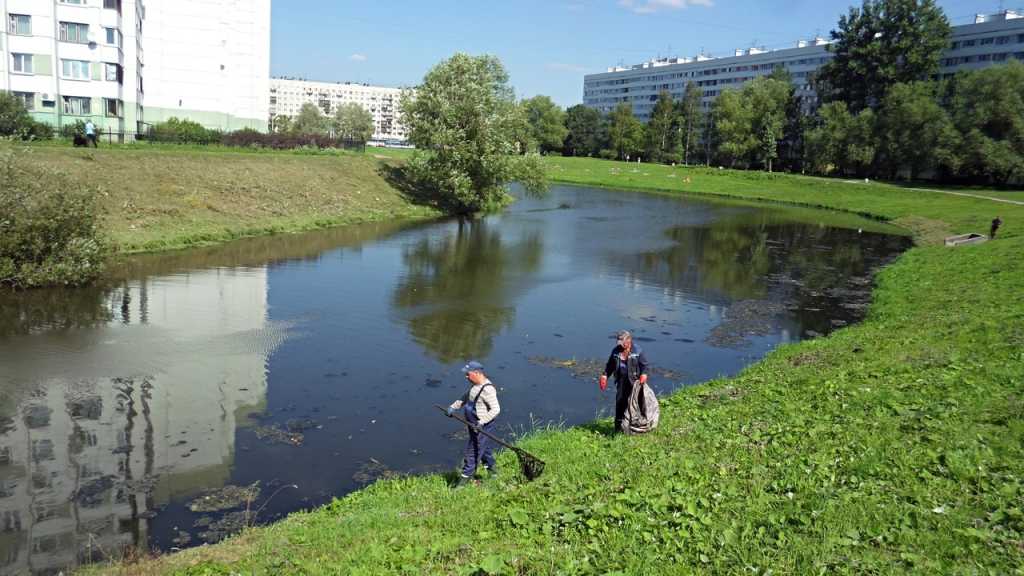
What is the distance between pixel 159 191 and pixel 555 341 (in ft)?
98.7

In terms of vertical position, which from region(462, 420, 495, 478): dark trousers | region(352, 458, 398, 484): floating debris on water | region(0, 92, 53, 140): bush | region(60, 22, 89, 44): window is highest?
region(60, 22, 89, 44): window

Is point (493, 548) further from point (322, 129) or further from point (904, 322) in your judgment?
point (322, 129)

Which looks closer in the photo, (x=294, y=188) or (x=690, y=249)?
(x=690, y=249)

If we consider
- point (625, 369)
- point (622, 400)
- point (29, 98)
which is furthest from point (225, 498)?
point (29, 98)

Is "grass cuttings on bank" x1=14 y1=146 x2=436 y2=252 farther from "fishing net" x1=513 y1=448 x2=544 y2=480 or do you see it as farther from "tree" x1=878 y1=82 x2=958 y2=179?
"tree" x1=878 y1=82 x2=958 y2=179

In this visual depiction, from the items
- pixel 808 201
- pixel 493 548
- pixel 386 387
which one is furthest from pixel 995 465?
pixel 808 201

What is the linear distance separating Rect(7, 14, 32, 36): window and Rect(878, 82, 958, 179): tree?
9440cm

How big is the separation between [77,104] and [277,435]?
61.5 metres

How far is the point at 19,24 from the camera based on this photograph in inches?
2372

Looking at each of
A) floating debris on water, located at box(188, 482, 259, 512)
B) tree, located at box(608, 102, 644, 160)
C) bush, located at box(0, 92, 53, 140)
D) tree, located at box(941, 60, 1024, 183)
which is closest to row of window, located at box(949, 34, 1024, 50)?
tree, located at box(941, 60, 1024, 183)

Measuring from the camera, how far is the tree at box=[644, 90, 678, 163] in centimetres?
14725

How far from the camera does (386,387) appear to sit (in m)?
19.0

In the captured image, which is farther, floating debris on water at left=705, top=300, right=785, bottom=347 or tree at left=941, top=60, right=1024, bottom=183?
tree at left=941, top=60, right=1024, bottom=183

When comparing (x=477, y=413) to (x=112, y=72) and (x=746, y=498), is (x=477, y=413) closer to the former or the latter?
(x=746, y=498)
